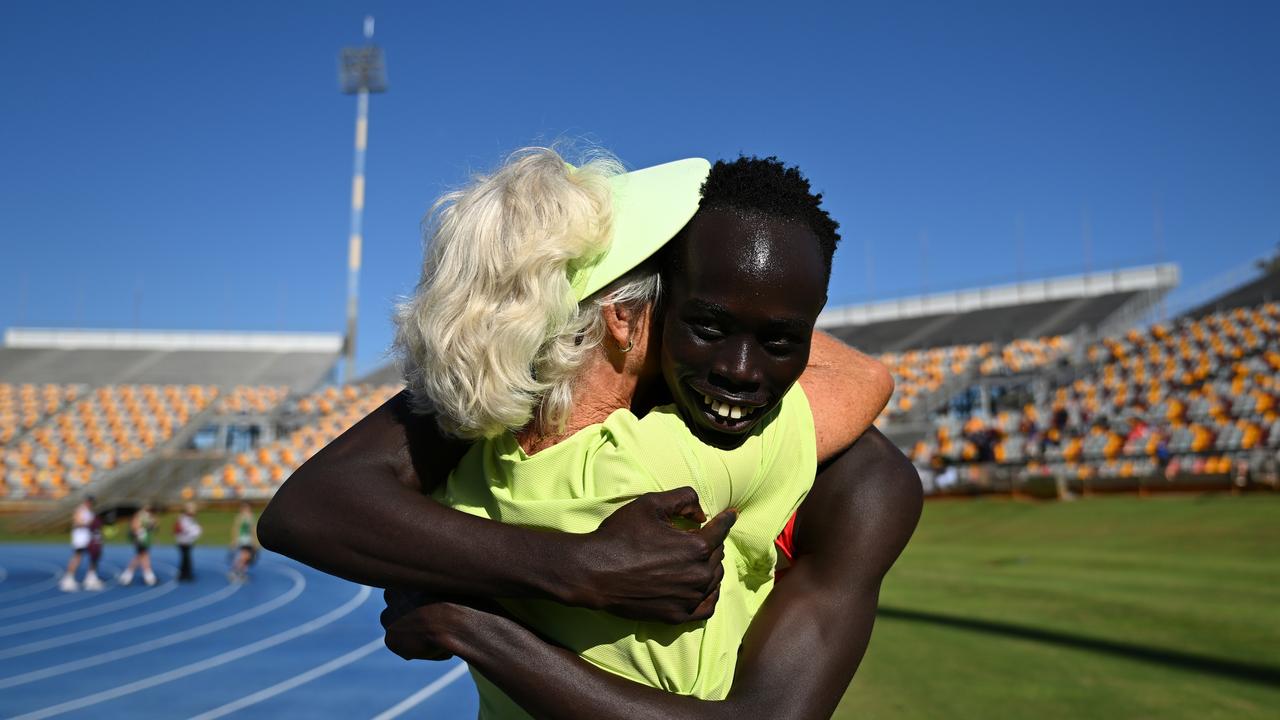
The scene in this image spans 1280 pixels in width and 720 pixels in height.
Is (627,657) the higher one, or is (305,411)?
(627,657)

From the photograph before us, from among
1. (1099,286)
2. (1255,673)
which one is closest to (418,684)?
(1255,673)

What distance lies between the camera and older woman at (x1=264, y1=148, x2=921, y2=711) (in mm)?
1466

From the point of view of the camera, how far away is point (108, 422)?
1561 inches

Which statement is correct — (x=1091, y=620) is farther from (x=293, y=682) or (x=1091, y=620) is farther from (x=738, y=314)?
(x=738, y=314)

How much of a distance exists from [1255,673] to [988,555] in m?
9.37

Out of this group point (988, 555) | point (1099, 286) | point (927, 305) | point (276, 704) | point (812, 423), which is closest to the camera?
point (812, 423)

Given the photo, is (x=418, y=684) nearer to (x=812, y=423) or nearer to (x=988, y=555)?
(x=812, y=423)

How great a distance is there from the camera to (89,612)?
15.9 m

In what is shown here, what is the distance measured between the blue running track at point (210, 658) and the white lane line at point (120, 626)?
0.07 ft

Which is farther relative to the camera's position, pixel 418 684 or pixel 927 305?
Answer: pixel 927 305

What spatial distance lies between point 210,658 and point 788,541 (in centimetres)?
1115

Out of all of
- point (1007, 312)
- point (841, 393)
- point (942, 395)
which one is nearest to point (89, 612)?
point (841, 393)

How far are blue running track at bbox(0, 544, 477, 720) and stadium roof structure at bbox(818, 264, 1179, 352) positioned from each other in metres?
25.0

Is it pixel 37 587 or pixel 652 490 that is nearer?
pixel 652 490
